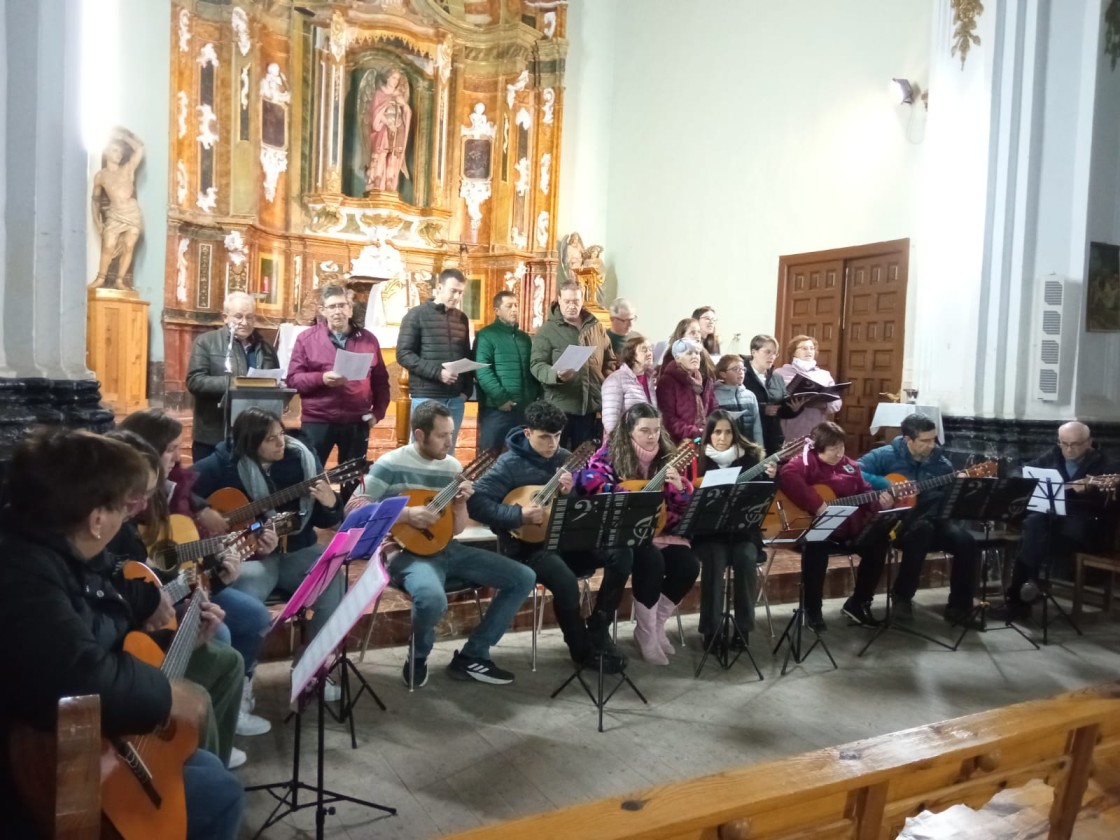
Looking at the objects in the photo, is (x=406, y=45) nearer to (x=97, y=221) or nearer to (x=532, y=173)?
(x=532, y=173)

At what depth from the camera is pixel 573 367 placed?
5848 millimetres

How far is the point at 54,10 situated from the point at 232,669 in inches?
125

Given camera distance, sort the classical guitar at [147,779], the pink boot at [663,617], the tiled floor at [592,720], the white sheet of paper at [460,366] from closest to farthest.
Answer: the classical guitar at [147,779] < the tiled floor at [592,720] < the pink boot at [663,617] < the white sheet of paper at [460,366]

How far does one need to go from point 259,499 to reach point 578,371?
8.99ft

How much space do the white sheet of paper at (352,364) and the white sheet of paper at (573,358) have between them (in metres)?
1.20

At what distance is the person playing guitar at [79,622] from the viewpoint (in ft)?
5.93

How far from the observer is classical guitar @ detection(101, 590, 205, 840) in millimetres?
1906

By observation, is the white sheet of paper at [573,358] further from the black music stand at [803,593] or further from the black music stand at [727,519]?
the black music stand at [803,593]

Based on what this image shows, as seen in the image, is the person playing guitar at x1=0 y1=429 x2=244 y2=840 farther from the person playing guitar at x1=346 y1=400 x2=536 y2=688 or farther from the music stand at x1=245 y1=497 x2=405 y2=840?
the person playing guitar at x1=346 y1=400 x2=536 y2=688

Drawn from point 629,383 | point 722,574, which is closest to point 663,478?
point 722,574

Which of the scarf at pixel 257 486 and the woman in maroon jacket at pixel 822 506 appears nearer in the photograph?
the scarf at pixel 257 486

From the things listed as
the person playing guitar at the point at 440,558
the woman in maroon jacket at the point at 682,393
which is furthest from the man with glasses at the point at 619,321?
the person playing guitar at the point at 440,558

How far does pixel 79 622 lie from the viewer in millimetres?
1872

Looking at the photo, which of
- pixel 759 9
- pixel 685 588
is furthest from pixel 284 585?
pixel 759 9
